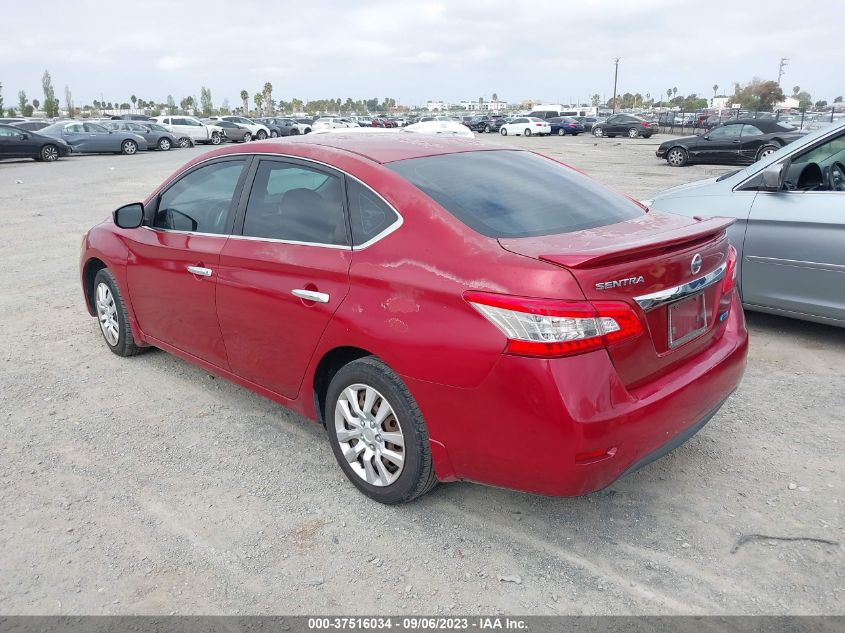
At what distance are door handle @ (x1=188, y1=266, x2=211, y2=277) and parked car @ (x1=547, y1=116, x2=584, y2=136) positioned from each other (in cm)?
5006

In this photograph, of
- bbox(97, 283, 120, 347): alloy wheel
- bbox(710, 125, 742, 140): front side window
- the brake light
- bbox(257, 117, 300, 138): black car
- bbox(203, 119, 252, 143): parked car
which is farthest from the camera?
bbox(257, 117, 300, 138): black car

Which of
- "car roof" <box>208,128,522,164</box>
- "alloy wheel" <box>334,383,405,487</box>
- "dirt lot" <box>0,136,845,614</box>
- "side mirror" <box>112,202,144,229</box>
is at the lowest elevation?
"dirt lot" <box>0,136,845,614</box>

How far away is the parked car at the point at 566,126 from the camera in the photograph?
50.8 m

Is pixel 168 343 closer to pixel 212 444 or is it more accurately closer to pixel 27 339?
pixel 212 444

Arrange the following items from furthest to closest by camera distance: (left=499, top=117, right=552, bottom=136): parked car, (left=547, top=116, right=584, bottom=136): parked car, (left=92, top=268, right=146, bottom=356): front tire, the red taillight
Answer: (left=547, top=116, right=584, bottom=136): parked car < (left=499, top=117, right=552, bottom=136): parked car < (left=92, top=268, right=146, bottom=356): front tire < the red taillight

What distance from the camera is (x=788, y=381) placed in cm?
457

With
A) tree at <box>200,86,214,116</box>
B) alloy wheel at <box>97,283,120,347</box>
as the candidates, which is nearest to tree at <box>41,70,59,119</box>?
tree at <box>200,86,214,116</box>

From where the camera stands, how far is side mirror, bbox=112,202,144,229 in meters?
4.48

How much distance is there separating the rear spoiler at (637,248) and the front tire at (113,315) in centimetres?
350

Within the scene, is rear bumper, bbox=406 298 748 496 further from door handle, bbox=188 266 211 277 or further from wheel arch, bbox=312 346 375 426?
door handle, bbox=188 266 211 277

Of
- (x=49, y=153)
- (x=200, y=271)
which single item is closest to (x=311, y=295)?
(x=200, y=271)

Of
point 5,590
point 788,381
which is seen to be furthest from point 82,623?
point 788,381

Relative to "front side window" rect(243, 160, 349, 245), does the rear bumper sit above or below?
below

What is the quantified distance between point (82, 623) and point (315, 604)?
2.80 ft
